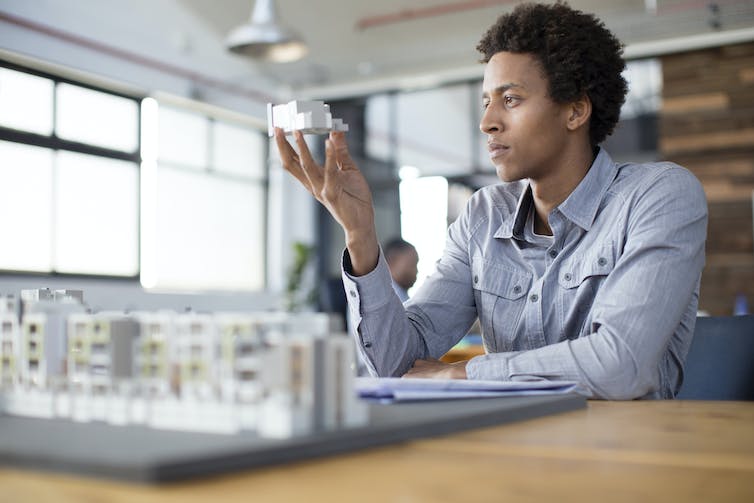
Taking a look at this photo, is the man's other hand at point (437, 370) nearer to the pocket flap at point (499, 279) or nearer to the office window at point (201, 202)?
the pocket flap at point (499, 279)

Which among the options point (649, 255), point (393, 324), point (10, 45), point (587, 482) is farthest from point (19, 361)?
point (10, 45)

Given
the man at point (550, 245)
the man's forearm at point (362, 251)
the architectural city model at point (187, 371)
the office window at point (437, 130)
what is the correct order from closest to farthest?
1. the architectural city model at point (187, 371)
2. the man at point (550, 245)
3. the man's forearm at point (362, 251)
4. the office window at point (437, 130)

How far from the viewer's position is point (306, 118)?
874 mm

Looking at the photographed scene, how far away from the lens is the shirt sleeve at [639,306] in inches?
46.1

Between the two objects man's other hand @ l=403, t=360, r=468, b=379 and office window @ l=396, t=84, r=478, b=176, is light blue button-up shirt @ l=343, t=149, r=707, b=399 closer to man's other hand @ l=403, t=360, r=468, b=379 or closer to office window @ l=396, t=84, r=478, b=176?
man's other hand @ l=403, t=360, r=468, b=379

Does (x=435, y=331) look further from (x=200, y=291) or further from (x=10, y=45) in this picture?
(x=200, y=291)

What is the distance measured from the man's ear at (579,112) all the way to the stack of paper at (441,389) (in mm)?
859

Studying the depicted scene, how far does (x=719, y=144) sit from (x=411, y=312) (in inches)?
235

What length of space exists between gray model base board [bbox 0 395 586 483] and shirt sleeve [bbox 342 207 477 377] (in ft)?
2.35

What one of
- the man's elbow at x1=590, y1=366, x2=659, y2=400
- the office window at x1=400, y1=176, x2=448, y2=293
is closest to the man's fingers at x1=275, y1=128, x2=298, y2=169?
the man's elbow at x1=590, y1=366, x2=659, y2=400

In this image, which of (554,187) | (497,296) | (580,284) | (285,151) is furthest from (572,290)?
(285,151)

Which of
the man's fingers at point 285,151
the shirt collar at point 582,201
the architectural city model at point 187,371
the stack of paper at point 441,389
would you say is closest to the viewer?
the architectural city model at point 187,371

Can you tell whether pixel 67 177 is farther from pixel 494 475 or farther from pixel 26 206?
pixel 494 475

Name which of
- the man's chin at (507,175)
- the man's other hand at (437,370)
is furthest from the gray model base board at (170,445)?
the man's chin at (507,175)
